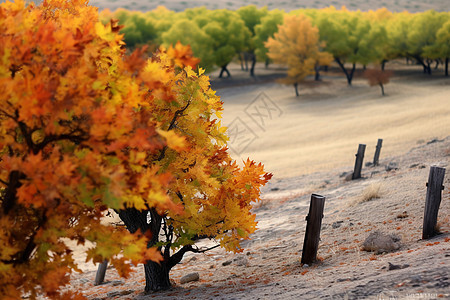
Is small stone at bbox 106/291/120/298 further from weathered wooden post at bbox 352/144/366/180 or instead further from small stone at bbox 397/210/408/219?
weathered wooden post at bbox 352/144/366/180

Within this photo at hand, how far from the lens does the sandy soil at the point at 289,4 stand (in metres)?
134

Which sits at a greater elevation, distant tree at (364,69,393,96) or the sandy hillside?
distant tree at (364,69,393,96)

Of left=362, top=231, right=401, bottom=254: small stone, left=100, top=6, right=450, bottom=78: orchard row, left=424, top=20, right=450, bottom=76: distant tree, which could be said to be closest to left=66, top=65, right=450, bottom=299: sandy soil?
left=362, top=231, right=401, bottom=254: small stone

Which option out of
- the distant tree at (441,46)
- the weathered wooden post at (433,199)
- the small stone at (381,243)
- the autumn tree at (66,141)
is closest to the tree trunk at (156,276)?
the autumn tree at (66,141)

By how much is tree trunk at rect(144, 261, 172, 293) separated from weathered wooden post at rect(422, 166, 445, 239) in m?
4.66

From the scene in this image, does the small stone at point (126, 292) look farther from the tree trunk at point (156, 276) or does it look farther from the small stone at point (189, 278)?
the small stone at point (189, 278)

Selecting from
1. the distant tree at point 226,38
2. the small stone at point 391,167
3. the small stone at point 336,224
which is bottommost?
the small stone at point 336,224

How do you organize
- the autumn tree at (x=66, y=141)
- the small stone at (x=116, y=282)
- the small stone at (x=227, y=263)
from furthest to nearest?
the small stone at (x=116, y=282) → the small stone at (x=227, y=263) → the autumn tree at (x=66, y=141)

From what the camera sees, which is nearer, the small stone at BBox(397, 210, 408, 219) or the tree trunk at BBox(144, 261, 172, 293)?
the tree trunk at BBox(144, 261, 172, 293)

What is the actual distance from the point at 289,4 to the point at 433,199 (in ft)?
478

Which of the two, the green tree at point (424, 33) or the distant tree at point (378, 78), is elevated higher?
the green tree at point (424, 33)

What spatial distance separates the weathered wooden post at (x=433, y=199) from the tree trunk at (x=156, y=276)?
4658 millimetres

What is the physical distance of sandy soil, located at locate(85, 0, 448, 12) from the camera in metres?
134

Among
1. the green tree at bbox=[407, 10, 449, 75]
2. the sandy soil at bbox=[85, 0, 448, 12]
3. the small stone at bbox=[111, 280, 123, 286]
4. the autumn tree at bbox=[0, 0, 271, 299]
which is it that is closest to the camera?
the autumn tree at bbox=[0, 0, 271, 299]
